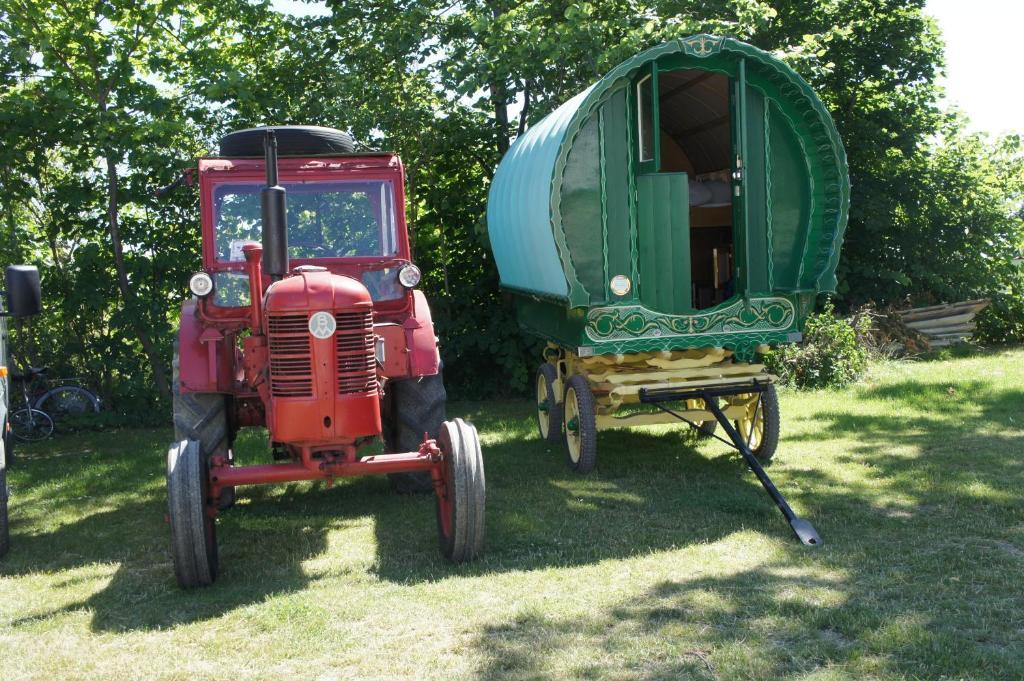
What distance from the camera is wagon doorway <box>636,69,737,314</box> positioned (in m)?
7.65

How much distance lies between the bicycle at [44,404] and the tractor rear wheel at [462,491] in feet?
23.2

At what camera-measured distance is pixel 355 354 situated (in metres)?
5.32

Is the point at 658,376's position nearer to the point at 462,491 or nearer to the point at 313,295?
the point at 462,491

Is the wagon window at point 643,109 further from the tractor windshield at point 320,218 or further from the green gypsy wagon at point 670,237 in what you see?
the tractor windshield at point 320,218

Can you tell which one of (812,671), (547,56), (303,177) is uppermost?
(547,56)

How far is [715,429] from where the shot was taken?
376 inches

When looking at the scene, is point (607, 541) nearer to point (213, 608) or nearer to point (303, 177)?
point (213, 608)

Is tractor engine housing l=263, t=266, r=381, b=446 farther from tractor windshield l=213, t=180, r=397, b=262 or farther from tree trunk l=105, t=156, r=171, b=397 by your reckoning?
tree trunk l=105, t=156, r=171, b=397

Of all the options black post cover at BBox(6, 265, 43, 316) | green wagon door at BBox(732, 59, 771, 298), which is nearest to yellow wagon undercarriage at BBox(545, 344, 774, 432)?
green wagon door at BBox(732, 59, 771, 298)

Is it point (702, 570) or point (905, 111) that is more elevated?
point (905, 111)

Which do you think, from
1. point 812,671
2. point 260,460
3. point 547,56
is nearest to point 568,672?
point 812,671

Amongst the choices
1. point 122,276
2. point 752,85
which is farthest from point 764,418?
point 122,276

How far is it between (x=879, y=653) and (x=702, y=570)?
1331 mm

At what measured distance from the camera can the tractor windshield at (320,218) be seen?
682 centimetres
